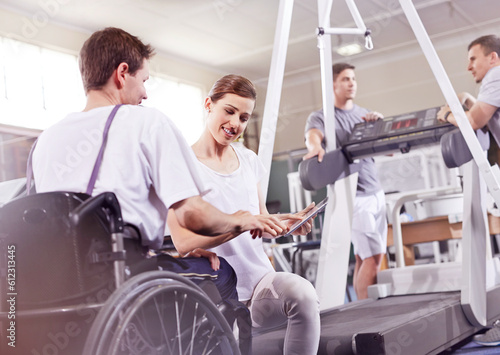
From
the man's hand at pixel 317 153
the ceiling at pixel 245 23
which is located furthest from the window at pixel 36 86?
the man's hand at pixel 317 153

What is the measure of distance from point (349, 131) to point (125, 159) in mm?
2578

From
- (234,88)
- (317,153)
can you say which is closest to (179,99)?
(317,153)

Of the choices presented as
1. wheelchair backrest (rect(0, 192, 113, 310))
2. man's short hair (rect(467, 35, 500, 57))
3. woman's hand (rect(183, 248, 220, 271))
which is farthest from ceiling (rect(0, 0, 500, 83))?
wheelchair backrest (rect(0, 192, 113, 310))

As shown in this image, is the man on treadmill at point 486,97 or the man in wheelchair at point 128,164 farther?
the man on treadmill at point 486,97

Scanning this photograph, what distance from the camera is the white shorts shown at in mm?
3727

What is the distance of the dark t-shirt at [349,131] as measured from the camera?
365 cm

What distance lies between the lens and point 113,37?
4.83ft

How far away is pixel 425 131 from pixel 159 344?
92.3 inches

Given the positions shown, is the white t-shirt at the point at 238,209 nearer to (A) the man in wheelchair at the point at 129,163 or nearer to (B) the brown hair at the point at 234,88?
(B) the brown hair at the point at 234,88

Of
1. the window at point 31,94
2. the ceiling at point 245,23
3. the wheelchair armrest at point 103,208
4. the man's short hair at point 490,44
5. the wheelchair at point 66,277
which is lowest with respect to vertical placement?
the wheelchair at point 66,277

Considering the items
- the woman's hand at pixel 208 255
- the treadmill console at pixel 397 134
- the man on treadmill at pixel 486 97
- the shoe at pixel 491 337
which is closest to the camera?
the woman's hand at pixel 208 255

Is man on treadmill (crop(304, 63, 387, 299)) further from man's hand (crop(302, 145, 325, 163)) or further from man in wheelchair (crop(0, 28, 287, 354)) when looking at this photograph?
man in wheelchair (crop(0, 28, 287, 354))

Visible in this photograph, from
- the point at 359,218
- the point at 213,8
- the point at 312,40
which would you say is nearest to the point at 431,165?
the point at 312,40

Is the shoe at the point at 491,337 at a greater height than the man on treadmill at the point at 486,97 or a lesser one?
lesser
